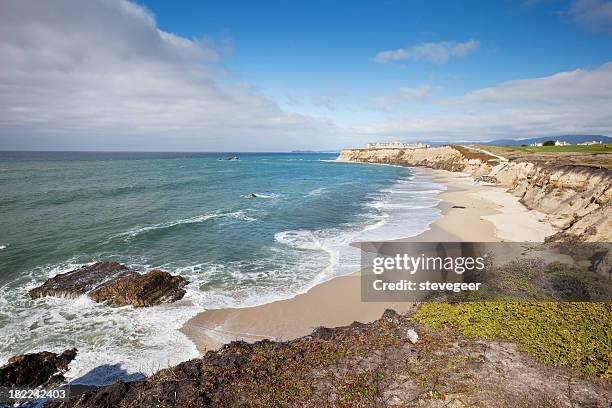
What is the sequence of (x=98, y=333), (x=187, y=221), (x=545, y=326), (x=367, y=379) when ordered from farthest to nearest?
(x=187, y=221), (x=98, y=333), (x=545, y=326), (x=367, y=379)

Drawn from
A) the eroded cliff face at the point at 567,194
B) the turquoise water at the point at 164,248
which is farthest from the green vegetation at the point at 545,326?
the eroded cliff face at the point at 567,194

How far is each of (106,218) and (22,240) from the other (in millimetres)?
7708

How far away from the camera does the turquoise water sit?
43.3 feet

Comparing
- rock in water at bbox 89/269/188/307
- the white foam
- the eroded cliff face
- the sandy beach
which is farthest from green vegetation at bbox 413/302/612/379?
Result: the eroded cliff face

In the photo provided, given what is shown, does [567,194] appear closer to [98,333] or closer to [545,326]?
[545,326]

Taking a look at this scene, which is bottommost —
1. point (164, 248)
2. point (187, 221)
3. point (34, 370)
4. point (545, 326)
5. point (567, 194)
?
point (34, 370)

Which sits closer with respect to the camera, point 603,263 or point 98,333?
point 98,333

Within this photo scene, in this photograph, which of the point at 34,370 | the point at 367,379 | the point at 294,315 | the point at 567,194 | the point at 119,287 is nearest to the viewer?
the point at 367,379

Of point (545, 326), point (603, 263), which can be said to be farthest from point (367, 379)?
point (603, 263)

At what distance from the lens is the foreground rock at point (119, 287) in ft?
52.2

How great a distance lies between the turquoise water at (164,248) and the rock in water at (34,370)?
1.99 feet

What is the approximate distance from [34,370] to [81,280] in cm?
767

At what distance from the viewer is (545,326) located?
9922 mm

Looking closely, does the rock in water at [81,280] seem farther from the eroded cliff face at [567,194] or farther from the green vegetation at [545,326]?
the eroded cliff face at [567,194]
